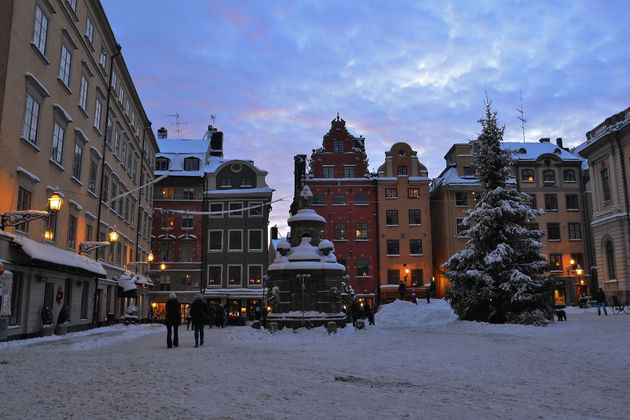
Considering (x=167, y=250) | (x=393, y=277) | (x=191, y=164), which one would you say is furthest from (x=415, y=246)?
(x=191, y=164)

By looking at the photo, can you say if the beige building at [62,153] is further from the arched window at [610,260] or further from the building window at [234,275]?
the arched window at [610,260]

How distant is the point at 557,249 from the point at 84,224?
46.8 metres

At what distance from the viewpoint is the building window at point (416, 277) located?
5297 cm

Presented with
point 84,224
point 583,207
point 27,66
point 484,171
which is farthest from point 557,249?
point 27,66

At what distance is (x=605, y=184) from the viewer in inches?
1586

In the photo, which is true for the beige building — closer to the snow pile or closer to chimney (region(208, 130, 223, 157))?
the snow pile

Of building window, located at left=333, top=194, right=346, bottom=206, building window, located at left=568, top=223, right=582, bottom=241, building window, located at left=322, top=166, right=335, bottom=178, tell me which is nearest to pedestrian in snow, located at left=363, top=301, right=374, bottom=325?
building window, located at left=333, top=194, right=346, bottom=206

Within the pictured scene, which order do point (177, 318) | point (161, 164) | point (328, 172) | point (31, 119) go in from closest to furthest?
point (177, 318) → point (31, 119) → point (328, 172) → point (161, 164)

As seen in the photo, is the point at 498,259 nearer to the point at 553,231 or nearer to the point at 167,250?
the point at 553,231

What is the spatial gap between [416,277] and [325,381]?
1778 inches

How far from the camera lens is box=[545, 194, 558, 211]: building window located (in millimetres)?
55906

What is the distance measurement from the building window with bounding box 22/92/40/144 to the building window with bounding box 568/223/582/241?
171 feet

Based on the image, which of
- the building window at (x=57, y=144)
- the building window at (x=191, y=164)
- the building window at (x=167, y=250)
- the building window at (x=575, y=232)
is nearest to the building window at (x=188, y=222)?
the building window at (x=167, y=250)

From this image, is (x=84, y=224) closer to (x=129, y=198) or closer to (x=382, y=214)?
(x=129, y=198)
